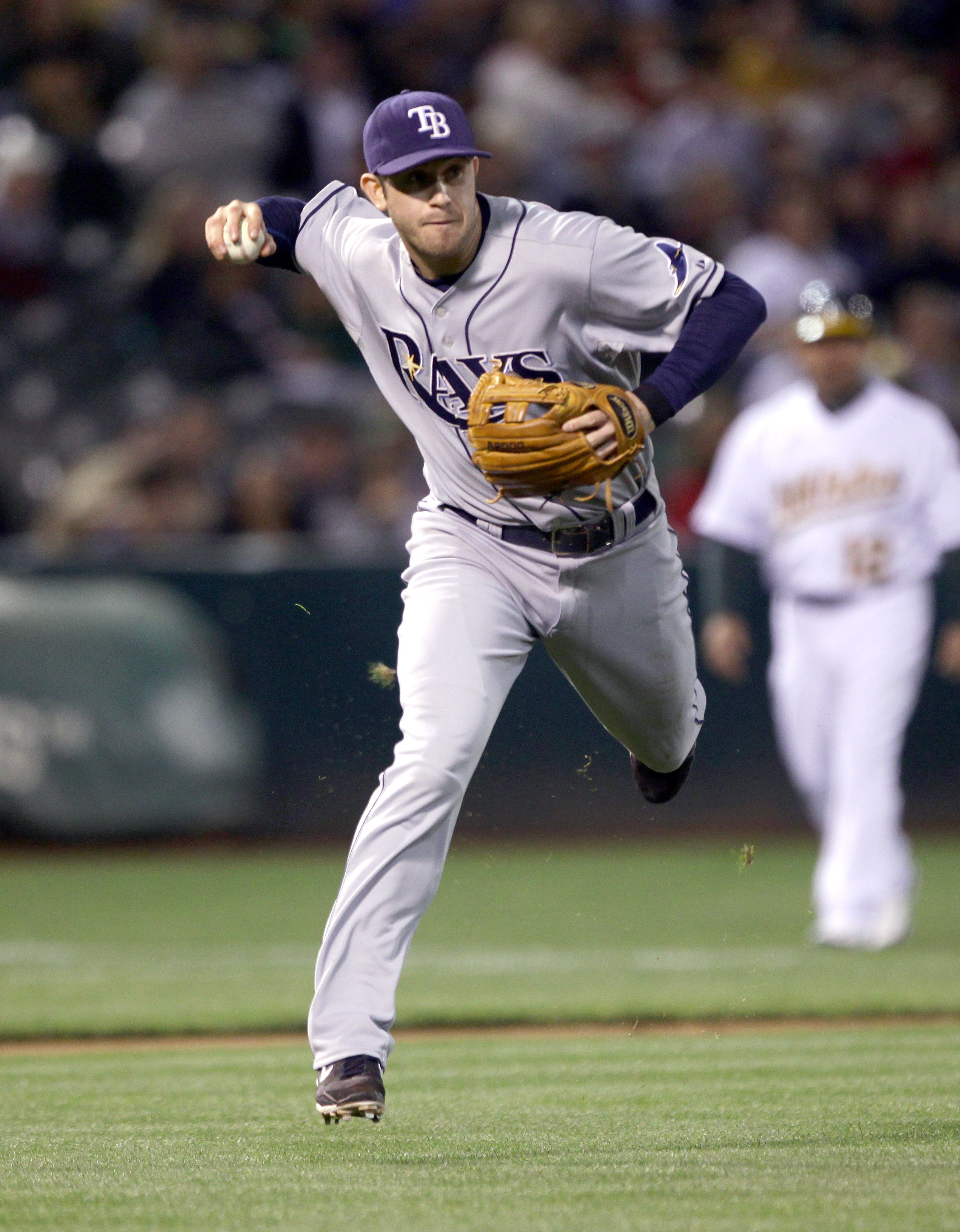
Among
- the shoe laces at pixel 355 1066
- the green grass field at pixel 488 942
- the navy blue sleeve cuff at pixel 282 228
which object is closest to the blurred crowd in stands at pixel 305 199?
the green grass field at pixel 488 942

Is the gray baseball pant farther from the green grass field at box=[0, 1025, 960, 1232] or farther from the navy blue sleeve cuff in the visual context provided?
the navy blue sleeve cuff

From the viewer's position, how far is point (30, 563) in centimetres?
941

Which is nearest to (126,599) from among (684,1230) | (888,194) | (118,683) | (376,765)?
(118,683)

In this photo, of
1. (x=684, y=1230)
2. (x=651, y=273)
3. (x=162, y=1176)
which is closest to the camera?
(x=684, y=1230)

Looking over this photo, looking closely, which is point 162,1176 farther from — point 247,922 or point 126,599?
point 126,599

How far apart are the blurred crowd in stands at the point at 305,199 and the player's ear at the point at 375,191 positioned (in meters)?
5.61

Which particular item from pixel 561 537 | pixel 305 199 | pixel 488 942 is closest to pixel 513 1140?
pixel 561 537

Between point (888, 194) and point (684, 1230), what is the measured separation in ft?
32.7

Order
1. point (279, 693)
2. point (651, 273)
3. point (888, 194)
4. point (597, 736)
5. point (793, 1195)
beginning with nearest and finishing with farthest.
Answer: point (793, 1195) < point (651, 273) < point (597, 736) < point (279, 693) < point (888, 194)

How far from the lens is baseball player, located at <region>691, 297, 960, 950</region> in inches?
270

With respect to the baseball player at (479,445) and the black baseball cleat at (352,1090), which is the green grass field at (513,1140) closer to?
the black baseball cleat at (352,1090)

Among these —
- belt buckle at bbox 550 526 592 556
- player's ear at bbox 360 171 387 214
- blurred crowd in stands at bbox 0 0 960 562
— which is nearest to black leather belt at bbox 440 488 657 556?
belt buckle at bbox 550 526 592 556

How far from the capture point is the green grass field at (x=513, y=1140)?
2.88 metres

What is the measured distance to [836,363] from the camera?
7074 millimetres
